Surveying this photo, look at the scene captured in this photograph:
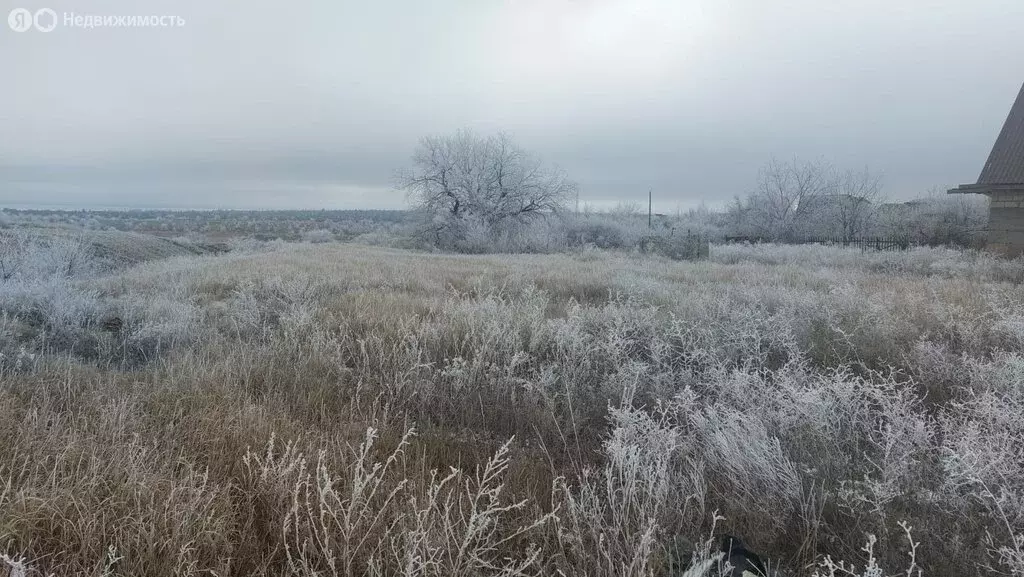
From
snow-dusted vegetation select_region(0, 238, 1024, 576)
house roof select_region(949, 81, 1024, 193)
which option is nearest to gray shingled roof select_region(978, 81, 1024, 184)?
house roof select_region(949, 81, 1024, 193)

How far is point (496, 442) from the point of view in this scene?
349 cm

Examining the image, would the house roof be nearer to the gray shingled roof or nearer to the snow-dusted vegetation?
the gray shingled roof

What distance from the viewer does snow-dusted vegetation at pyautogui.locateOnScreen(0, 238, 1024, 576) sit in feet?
6.95

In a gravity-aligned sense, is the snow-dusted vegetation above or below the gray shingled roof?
below

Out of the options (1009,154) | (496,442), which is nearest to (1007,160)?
(1009,154)

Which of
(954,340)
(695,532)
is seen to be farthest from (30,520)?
(954,340)

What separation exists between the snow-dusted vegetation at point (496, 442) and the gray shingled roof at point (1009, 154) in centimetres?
1324

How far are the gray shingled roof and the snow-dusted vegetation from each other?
1324 cm

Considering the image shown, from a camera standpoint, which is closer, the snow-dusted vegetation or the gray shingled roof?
the snow-dusted vegetation

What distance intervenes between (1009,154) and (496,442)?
823 inches

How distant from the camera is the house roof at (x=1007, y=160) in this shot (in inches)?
606

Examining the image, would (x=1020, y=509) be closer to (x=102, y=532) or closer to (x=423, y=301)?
(x=102, y=532)

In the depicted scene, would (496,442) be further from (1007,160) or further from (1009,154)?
(1009,154)

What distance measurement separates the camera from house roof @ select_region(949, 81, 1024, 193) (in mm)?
15391
